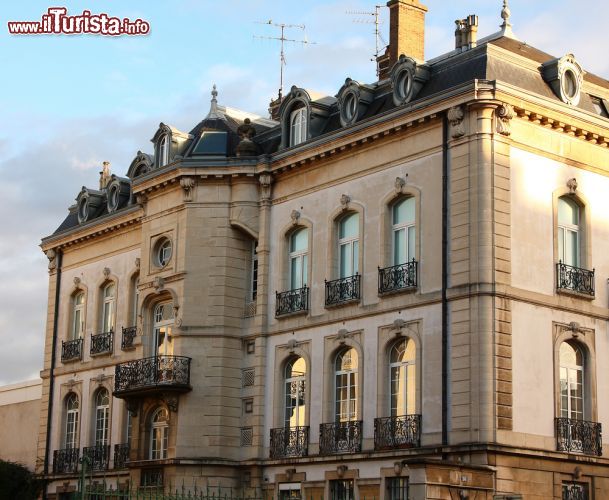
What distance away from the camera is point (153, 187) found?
39.4 metres

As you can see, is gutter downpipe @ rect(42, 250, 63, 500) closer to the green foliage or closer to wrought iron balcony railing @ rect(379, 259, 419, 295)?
the green foliage

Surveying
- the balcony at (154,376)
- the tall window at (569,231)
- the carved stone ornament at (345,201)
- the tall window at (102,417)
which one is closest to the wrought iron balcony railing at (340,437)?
the balcony at (154,376)

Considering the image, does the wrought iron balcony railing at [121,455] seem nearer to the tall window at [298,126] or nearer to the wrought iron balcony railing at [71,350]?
the wrought iron balcony railing at [71,350]

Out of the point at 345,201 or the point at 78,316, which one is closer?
the point at 345,201

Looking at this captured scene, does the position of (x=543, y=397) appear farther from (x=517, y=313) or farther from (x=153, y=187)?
(x=153, y=187)

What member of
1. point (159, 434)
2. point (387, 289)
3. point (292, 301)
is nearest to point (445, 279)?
point (387, 289)

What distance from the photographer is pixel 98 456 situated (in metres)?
42.3

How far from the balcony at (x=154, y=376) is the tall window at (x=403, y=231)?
23.2 ft

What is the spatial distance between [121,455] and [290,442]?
7.88 meters

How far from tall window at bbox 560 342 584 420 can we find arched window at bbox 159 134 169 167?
1365 centimetres

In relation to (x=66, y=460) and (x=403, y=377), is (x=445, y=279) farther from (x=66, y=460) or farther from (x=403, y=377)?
(x=66, y=460)

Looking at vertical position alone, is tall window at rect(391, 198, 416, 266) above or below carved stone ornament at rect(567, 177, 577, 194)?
below

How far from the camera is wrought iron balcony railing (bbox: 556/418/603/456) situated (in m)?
31.3

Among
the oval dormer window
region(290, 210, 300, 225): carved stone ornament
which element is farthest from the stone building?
the oval dormer window
